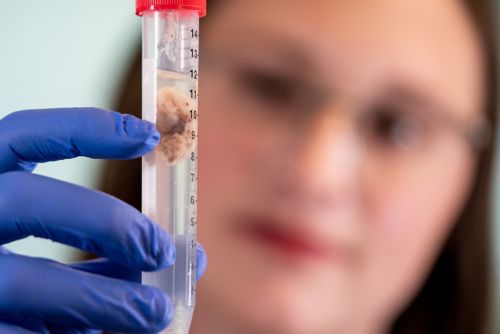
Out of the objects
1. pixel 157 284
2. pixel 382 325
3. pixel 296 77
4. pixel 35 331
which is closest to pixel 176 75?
pixel 157 284

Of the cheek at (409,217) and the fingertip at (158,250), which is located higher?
the fingertip at (158,250)

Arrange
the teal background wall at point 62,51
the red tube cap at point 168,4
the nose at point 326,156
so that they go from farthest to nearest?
1. the teal background wall at point 62,51
2. the nose at point 326,156
3. the red tube cap at point 168,4

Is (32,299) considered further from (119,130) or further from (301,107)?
(301,107)

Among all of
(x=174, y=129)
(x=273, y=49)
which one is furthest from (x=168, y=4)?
(x=273, y=49)

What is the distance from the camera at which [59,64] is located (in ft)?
5.09

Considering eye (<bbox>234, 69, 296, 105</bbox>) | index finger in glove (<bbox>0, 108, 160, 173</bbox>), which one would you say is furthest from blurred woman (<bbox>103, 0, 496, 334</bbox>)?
index finger in glove (<bbox>0, 108, 160, 173</bbox>)

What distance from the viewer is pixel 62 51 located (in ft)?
5.09

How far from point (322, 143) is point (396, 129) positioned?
23 cm

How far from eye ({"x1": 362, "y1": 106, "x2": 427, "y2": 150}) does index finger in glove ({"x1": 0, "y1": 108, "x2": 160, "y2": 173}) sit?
85cm

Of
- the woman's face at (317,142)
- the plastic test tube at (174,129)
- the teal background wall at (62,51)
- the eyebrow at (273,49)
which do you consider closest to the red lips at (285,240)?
the woman's face at (317,142)

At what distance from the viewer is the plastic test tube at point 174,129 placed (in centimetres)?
77

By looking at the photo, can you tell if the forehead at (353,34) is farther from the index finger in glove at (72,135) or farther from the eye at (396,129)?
the index finger in glove at (72,135)

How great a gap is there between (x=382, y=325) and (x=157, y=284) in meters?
1.12

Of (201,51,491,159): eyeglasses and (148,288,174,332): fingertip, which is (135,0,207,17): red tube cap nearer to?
(148,288,174,332): fingertip
